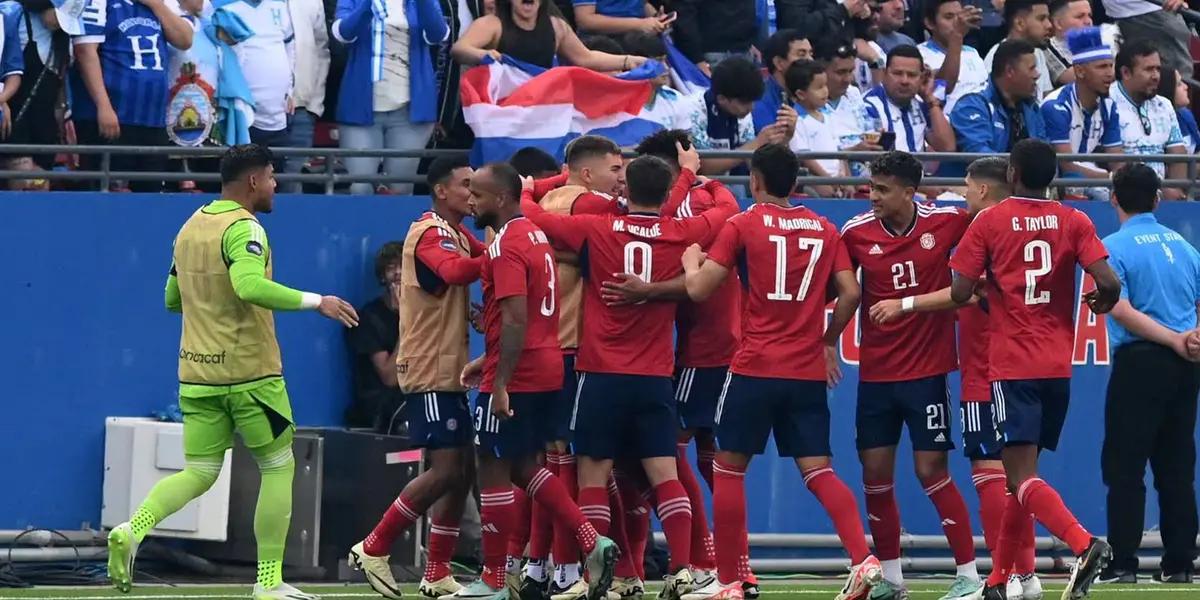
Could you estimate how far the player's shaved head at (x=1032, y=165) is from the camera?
1082cm

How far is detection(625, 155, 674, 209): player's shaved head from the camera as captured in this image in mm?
10969

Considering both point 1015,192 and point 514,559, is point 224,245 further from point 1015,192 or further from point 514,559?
point 1015,192

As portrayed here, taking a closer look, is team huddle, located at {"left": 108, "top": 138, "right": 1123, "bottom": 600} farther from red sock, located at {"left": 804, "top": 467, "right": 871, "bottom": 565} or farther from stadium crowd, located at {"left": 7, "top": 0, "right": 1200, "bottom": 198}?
stadium crowd, located at {"left": 7, "top": 0, "right": 1200, "bottom": 198}

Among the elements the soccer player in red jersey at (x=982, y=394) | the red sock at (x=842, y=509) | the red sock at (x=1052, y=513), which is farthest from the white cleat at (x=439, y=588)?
the red sock at (x=1052, y=513)

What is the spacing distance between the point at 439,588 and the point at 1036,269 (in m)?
3.62

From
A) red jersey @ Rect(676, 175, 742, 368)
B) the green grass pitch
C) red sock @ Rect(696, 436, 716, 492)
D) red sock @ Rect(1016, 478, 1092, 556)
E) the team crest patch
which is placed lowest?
the green grass pitch

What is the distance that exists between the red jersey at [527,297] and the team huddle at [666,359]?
14 millimetres

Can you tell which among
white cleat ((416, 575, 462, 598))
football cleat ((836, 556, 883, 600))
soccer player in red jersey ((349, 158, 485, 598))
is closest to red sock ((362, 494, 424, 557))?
soccer player in red jersey ((349, 158, 485, 598))

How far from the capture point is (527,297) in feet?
35.9

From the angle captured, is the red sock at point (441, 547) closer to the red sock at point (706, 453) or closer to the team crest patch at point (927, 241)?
the red sock at point (706, 453)

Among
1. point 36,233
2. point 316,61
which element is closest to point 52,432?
point 36,233

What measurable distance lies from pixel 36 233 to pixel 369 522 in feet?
9.52

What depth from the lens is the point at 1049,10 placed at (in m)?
18.4

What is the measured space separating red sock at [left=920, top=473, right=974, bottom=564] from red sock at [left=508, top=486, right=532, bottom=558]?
2254mm
